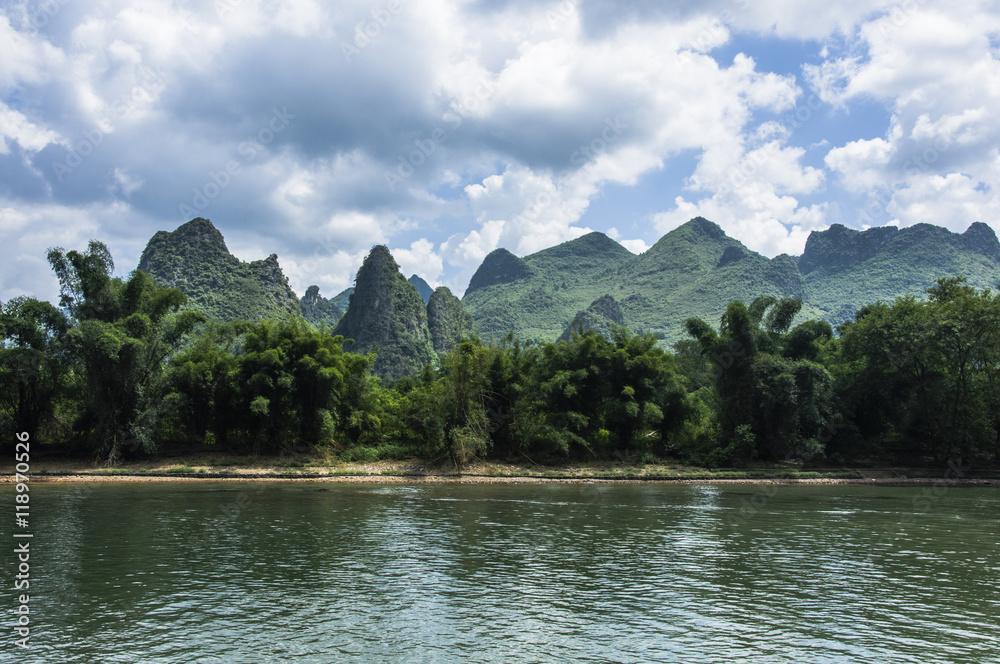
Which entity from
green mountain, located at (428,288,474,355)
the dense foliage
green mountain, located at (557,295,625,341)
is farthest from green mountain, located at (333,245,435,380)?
the dense foliage

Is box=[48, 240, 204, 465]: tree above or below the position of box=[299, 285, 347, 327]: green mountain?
below

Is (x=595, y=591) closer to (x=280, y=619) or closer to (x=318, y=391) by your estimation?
(x=280, y=619)

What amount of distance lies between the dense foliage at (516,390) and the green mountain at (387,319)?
7788 cm

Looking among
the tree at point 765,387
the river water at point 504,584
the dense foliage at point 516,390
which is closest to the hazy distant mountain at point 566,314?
the dense foliage at point 516,390

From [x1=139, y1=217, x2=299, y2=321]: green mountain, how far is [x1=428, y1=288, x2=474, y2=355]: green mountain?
3658 cm

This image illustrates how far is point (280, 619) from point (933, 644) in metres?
11.0

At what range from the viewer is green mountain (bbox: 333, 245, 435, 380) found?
125 meters

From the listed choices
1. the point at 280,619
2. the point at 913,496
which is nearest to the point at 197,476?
the point at 280,619

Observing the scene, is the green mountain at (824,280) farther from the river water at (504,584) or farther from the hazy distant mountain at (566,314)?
the river water at (504,584)

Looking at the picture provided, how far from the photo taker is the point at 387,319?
5094 inches

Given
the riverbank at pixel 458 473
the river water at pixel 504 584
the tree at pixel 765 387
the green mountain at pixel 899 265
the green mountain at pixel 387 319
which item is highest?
the green mountain at pixel 899 265

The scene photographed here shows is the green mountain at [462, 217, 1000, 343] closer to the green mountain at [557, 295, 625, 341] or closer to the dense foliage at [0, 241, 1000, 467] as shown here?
the green mountain at [557, 295, 625, 341]

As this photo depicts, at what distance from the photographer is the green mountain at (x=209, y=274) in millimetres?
110812

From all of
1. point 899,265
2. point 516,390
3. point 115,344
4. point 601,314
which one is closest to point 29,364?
point 115,344
